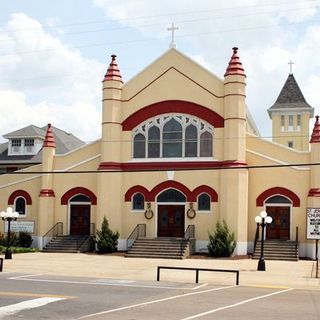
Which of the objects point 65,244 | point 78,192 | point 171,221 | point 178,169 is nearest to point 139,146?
point 178,169

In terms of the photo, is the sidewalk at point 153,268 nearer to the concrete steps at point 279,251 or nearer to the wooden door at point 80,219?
the concrete steps at point 279,251

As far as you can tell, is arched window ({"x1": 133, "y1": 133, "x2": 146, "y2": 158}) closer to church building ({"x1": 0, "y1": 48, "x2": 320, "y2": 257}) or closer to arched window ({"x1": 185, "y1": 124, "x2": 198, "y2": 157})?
church building ({"x1": 0, "y1": 48, "x2": 320, "y2": 257})

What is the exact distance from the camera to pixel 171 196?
41125mm

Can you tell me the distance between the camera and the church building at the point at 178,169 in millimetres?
39094

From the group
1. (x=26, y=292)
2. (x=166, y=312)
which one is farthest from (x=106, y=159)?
(x=166, y=312)

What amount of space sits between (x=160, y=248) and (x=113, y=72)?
40.2 feet

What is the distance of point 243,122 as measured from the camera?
39562mm

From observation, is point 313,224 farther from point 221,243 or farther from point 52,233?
point 52,233

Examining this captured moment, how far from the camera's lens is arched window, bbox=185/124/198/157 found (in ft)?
133

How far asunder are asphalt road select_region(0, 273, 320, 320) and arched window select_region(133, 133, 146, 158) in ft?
60.8

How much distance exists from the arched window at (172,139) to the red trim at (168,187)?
178 centimetres

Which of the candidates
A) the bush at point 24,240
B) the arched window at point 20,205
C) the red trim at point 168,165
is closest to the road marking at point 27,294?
the red trim at point 168,165

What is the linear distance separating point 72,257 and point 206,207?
9.17 m

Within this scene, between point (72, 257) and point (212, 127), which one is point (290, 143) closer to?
point (212, 127)
